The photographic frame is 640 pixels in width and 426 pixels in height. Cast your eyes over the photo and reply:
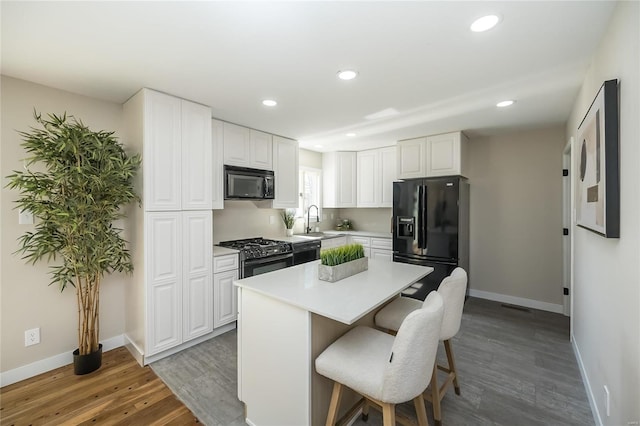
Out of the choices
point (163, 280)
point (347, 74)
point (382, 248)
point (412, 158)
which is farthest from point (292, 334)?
point (412, 158)

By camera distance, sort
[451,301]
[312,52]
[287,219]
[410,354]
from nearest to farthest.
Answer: [410,354]
[451,301]
[312,52]
[287,219]

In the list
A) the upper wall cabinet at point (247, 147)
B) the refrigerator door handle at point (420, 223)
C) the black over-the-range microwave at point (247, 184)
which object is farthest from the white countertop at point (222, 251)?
the refrigerator door handle at point (420, 223)

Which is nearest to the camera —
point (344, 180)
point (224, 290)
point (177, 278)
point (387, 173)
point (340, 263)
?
point (340, 263)

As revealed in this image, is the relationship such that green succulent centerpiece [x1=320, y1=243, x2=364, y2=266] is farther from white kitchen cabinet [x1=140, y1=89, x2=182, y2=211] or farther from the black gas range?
white kitchen cabinet [x1=140, y1=89, x2=182, y2=211]

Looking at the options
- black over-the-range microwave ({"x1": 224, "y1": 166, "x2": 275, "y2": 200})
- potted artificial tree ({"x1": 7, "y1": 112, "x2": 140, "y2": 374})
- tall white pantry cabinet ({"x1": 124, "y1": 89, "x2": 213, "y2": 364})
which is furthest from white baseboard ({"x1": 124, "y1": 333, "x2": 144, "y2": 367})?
black over-the-range microwave ({"x1": 224, "y1": 166, "x2": 275, "y2": 200})

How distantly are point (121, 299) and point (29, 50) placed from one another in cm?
220

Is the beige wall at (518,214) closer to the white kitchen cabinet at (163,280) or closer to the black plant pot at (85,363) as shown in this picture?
the white kitchen cabinet at (163,280)

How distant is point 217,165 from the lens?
3.31 meters

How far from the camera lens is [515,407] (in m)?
1.96

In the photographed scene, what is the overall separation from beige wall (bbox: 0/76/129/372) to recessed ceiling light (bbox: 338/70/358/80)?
235cm

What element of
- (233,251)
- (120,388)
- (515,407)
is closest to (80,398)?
(120,388)

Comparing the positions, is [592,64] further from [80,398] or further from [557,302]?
[80,398]

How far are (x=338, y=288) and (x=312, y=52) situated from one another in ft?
5.19

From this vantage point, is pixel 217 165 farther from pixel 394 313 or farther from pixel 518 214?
pixel 518 214
